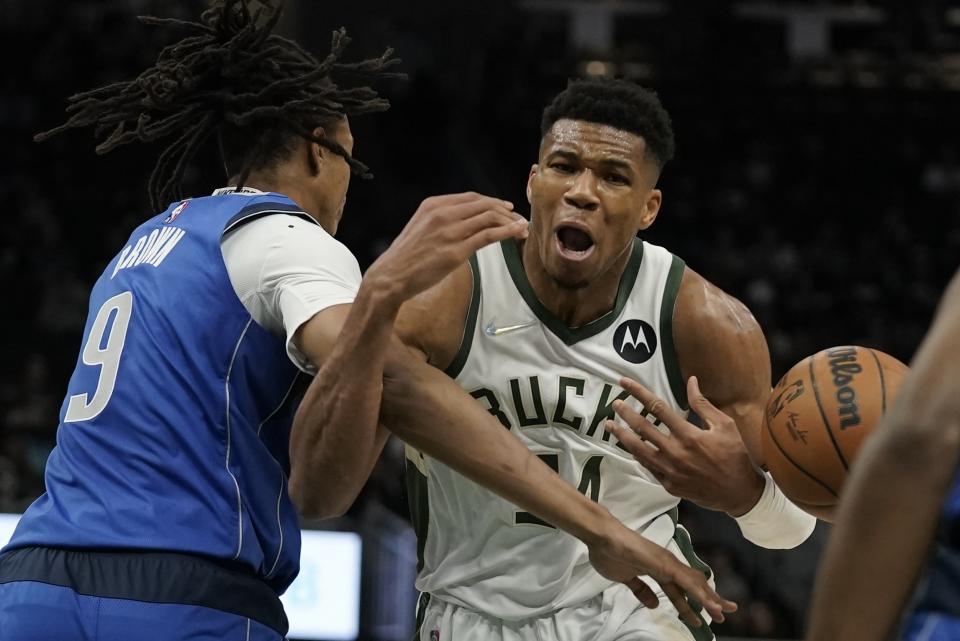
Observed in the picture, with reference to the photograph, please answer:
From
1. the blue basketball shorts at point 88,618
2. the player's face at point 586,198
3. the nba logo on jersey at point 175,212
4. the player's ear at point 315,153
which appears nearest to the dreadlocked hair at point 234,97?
the player's ear at point 315,153

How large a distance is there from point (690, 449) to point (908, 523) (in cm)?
149

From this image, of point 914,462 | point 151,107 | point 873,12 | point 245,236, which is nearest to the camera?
point 914,462

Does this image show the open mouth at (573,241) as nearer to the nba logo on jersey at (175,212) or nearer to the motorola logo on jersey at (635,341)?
the motorola logo on jersey at (635,341)

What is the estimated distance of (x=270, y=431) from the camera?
302 cm

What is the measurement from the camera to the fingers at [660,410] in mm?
3105

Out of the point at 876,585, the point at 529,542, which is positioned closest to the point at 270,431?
the point at 529,542

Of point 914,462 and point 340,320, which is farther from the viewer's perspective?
point 340,320

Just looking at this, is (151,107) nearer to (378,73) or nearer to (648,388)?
(378,73)

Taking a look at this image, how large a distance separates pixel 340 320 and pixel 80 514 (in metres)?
0.70

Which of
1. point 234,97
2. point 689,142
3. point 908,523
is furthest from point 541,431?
point 689,142

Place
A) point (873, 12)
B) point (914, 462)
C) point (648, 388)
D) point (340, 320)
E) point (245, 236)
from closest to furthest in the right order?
1. point (914, 462)
2. point (340, 320)
3. point (245, 236)
4. point (648, 388)
5. point (873, 12)

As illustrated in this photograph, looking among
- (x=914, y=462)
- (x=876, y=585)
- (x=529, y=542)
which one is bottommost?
(x=529, y=542)

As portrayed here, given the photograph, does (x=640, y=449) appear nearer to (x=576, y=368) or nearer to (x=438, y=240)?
(x=576, y=368)

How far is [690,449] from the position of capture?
3.13 meters
